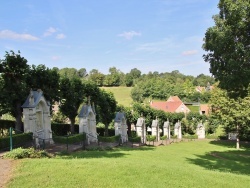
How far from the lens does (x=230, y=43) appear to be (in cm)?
1803

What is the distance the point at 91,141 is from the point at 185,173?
2016cm

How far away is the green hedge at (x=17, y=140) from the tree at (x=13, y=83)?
15.2 feet

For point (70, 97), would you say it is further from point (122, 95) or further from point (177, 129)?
point (122, 95)

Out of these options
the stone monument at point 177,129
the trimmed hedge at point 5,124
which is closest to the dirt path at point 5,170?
the trimmed hedge at point 5,124

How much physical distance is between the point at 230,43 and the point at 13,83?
19013 millimetres

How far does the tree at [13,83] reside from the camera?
997 inches

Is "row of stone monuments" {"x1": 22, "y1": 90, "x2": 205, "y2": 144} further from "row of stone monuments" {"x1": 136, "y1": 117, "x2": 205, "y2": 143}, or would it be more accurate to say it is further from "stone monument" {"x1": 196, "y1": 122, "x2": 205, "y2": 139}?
"stone monument" {"x1": 196, "y1": 122, "x2": 205, "y2": 139}

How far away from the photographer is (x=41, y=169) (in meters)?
12.4

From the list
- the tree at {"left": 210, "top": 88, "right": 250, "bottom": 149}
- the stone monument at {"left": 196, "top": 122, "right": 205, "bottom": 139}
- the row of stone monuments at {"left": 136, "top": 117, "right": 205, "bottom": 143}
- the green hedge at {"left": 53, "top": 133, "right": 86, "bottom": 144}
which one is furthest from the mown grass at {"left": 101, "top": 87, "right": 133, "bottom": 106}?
the green hedge at {"left": 53, "top": 133, "right": 86, "bottom": 144}

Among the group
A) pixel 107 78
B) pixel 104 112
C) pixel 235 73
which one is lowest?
pixel 104 112

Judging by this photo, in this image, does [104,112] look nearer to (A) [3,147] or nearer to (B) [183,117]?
(A) [3,147]

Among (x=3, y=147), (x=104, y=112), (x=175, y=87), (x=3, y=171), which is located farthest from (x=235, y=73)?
(x=175, y=87)

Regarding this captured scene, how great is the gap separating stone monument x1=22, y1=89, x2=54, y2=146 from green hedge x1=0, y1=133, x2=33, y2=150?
2.35 feet

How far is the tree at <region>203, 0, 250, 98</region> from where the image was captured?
16969mm
